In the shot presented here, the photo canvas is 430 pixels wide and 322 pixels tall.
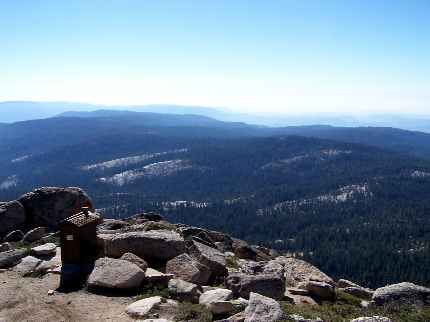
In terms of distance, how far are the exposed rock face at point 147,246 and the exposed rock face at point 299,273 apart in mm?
7747

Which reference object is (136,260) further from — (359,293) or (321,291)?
(359,293)

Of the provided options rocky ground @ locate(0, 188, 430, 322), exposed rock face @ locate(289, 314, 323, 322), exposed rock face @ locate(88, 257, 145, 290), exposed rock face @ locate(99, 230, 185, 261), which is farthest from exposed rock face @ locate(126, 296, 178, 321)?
exposed rock face @ locate(99, 230, 185, 261)

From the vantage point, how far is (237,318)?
18891mm

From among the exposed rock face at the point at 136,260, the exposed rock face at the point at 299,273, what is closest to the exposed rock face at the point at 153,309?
the exposed rock face at the point at 136,260

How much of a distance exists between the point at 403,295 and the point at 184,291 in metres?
11.5

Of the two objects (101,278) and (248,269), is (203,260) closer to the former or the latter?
(248,269)

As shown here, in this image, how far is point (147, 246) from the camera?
28.0 metres

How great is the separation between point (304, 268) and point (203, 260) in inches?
452

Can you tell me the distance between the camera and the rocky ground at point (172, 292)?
20375 mm

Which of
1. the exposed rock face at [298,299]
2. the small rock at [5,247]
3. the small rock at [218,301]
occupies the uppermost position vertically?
the small rock at [218,301]

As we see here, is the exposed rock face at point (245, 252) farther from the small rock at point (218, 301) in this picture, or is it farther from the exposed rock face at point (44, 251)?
the small rock at point (218, 301)

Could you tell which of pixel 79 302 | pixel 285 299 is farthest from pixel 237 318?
pixel 79 302

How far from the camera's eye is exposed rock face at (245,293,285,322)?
723 inches

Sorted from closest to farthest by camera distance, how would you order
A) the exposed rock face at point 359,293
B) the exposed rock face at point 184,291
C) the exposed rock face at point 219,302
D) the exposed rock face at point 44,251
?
1. the exposed rock face at point 219,302
2. the exposed rock face at point 184,291
3. the exposed rock face at point 359,293
4. the exposed rock face at point 44,251
